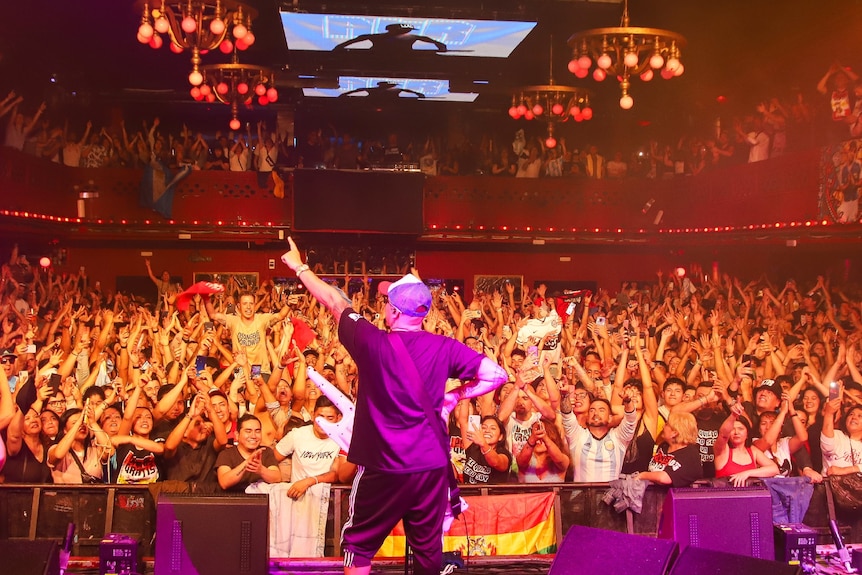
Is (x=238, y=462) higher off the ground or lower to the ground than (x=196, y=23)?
lower

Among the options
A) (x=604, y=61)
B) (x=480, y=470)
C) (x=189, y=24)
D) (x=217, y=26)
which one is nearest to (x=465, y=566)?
(x=480, y=470)

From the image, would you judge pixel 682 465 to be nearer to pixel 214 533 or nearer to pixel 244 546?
pixel 244 546

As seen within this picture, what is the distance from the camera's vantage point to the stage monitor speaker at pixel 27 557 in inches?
143

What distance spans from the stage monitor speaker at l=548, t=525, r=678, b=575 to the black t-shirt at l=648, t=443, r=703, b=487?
165cm

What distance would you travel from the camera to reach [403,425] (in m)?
3.57

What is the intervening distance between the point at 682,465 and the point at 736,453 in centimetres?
53

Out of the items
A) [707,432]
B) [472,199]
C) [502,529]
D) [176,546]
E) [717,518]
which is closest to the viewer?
[176,546]

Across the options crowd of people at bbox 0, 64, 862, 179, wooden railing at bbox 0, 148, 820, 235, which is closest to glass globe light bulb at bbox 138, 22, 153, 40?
crowd of people at bbox 0, 64, 862, 179

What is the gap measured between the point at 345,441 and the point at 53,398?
2731 millimetres

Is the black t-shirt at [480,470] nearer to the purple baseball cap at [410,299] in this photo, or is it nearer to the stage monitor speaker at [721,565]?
the stage monitor speaker at [721,565]

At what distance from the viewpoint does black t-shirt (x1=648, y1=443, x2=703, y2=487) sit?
17.8 ft

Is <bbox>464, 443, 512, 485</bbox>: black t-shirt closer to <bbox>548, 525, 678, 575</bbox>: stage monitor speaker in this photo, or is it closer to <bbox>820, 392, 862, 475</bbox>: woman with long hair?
→ <bbox>548, 525, 678, 575</bbox>: stage monitor speaker

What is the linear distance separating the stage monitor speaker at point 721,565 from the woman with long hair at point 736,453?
2.16 meters

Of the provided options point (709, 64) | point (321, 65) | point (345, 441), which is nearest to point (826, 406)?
point (345, 441)
